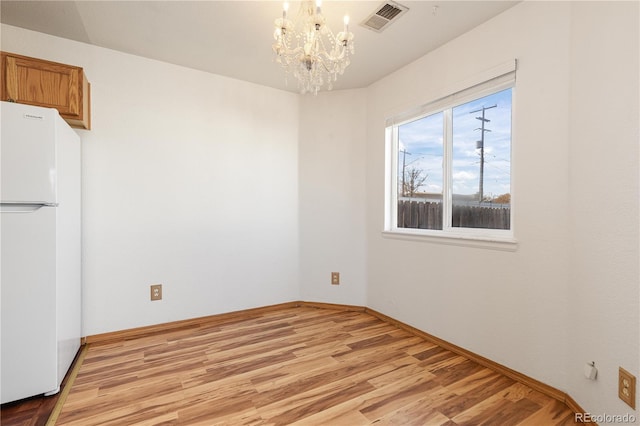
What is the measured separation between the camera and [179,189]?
2.81 m

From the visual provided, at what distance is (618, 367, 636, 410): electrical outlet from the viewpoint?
1285 mm

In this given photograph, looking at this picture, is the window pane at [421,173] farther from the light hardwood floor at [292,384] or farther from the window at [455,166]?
the light hardwood floor at [292,384]

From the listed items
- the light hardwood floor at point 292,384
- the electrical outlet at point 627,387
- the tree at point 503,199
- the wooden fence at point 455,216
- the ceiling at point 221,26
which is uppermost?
the ceiling at point 221,26

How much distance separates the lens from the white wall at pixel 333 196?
3311mm

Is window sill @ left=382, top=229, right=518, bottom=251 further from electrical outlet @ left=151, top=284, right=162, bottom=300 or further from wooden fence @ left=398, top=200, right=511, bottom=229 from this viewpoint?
electrical outlet @ left=151, top=284, right=162, bottom=300

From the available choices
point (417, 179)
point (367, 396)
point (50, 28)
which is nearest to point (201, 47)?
point (50, 28)

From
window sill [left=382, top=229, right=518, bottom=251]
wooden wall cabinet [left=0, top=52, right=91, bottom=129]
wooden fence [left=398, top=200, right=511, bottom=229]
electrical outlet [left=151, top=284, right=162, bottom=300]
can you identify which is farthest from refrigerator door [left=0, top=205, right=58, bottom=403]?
wooden fence [left=398, top=200, right=511, bottom=229]

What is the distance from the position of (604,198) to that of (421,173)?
1.49 metres

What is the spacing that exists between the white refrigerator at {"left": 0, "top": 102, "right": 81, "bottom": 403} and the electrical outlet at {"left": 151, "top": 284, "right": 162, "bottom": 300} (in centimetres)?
89

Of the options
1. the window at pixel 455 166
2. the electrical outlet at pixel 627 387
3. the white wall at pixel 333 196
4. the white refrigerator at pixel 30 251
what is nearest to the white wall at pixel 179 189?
the white wall at pixel 333 196

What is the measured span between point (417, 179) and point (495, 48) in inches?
46.6

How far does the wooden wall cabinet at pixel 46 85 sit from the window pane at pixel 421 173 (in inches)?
105

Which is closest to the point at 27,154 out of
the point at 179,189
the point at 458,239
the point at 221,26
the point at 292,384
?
the point at 179,189

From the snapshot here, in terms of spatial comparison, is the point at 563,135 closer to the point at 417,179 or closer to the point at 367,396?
the point at 417,179
